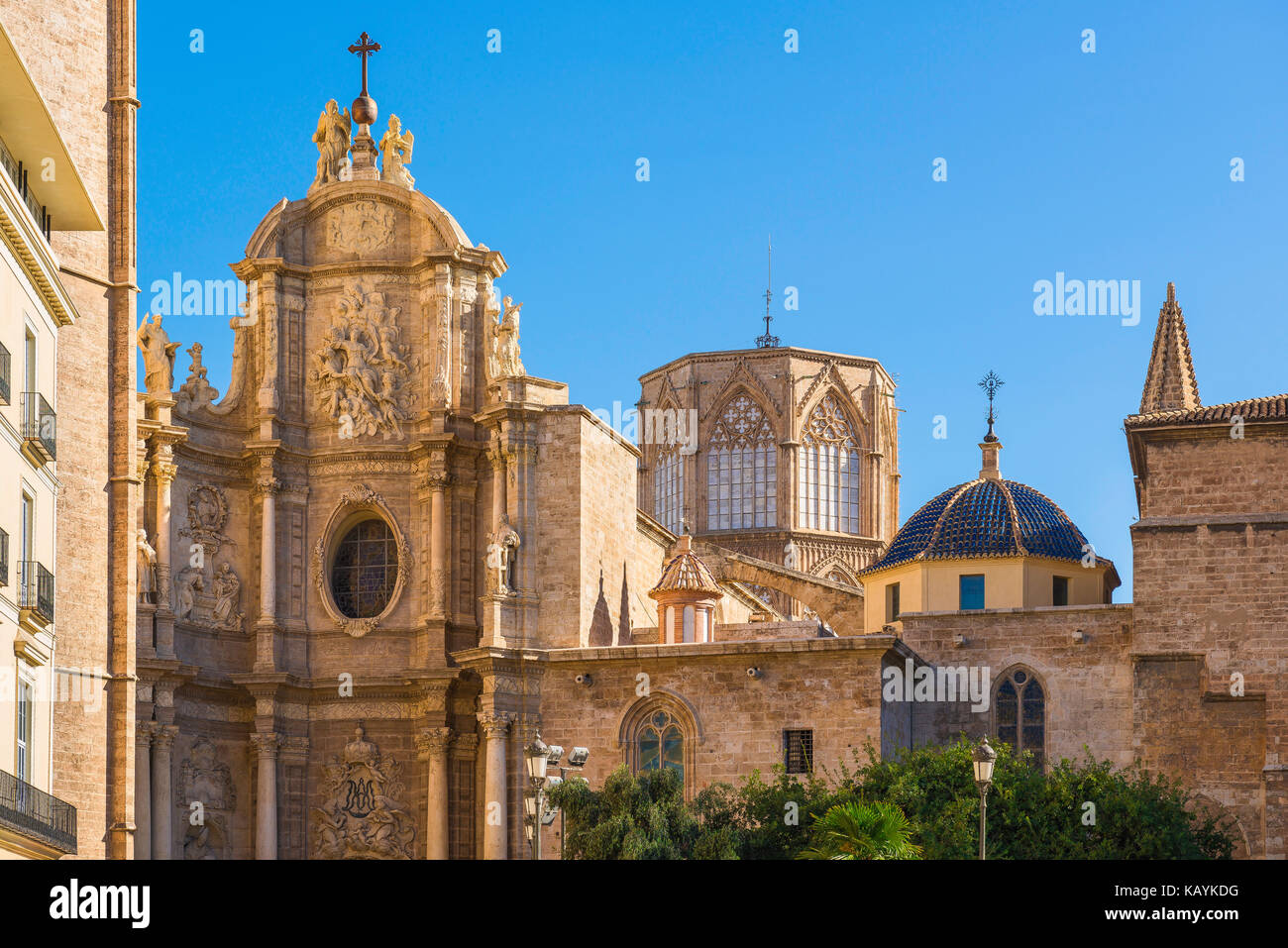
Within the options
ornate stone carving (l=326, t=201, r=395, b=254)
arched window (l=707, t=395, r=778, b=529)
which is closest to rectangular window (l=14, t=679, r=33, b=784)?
ornate stone carving (l=326, t=201, r=395, b=254)

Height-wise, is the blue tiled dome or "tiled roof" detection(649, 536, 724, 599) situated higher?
the blue tiled dome

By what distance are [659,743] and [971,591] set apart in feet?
28.8

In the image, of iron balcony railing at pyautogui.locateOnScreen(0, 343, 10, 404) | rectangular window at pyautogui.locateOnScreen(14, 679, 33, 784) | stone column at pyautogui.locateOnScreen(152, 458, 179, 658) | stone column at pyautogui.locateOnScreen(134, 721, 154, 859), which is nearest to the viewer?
iron balcony railing at pyautogui.locateOnScreen(0, 343, 10, 404)

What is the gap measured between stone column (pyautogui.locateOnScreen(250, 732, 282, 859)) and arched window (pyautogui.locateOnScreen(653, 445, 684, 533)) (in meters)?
25.7

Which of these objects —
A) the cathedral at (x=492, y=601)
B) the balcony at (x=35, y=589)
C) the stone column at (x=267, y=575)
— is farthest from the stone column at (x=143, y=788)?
the balcony at (x=35, y=589)

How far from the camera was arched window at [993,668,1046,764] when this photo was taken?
4541 cm

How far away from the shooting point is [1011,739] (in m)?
45.7

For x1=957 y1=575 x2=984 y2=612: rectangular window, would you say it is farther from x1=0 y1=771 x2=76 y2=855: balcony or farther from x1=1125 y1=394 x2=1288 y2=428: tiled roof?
x1=0 y1=771 x2=76 y2=855: balcony

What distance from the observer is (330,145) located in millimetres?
50969

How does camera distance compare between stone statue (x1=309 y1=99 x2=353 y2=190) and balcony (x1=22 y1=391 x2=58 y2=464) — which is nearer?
balcony (x1=22 y1=391 x2=58 y2=464)
